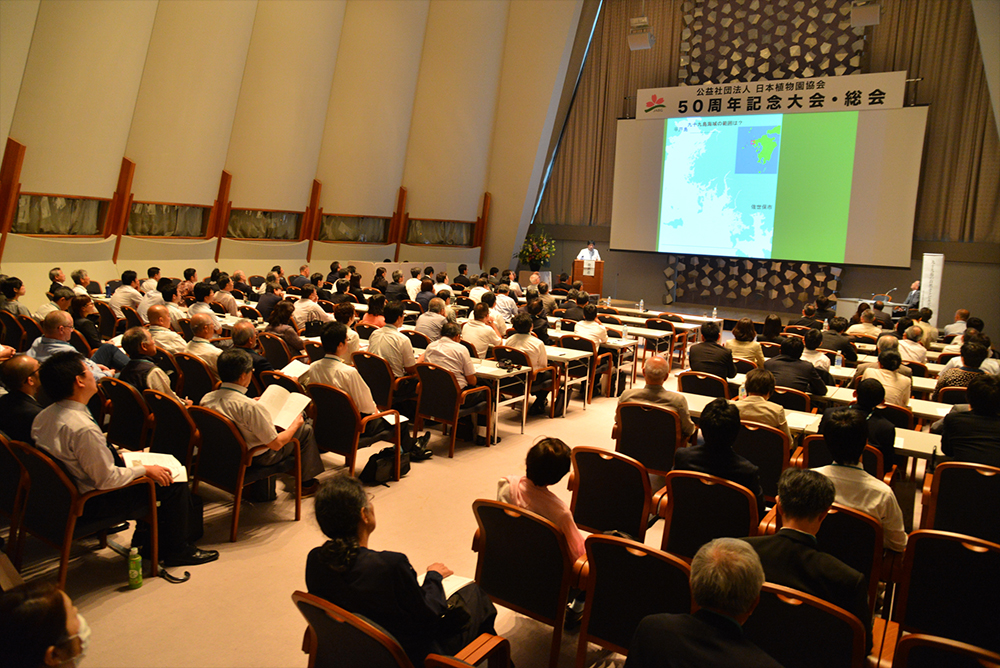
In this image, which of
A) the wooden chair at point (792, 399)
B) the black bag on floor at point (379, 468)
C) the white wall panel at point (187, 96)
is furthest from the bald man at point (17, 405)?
the white wall panel at point (187, 96)

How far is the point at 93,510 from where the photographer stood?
3154 mm

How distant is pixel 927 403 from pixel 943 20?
11.3 m

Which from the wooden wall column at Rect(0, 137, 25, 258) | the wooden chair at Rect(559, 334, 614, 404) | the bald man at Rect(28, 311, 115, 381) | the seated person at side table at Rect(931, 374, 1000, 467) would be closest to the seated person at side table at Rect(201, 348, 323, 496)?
the bald man at Rect(28, 311, 115, 381)

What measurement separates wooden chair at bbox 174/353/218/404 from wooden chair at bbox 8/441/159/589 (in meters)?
1.69

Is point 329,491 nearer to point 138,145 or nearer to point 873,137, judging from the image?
point 138,145

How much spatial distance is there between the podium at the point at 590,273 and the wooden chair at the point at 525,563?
44.5 ft

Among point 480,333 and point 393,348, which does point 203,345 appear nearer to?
point 393,348

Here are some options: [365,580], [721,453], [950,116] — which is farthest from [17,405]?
[950,116]

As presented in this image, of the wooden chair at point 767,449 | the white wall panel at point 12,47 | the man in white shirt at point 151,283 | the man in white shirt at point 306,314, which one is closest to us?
A: the wooden chair at point 767,449

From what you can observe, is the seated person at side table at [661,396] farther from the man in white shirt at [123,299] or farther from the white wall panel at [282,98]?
the white wall panel at [282,98]

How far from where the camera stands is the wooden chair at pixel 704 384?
5.67 meters

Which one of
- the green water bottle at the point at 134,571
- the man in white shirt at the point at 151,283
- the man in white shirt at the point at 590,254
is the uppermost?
the man in white shirt at the point at 590,254

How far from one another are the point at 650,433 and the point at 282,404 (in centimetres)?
231

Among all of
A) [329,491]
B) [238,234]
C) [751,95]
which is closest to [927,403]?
[329,491]
